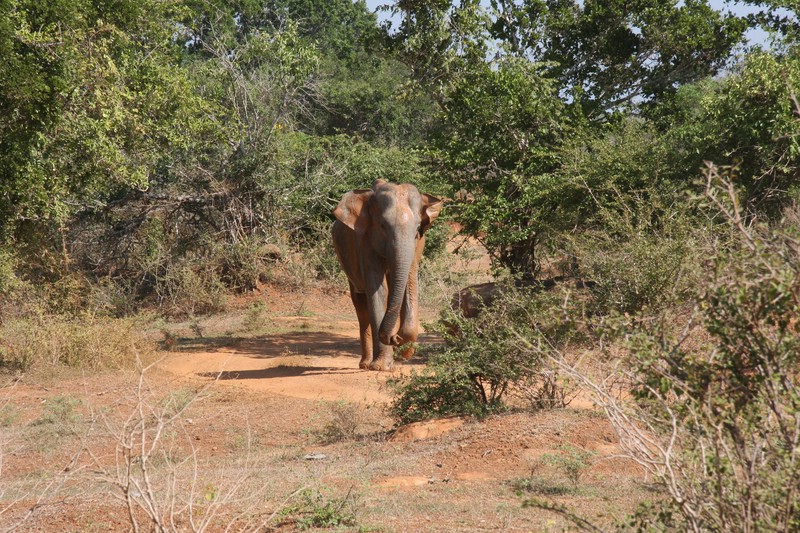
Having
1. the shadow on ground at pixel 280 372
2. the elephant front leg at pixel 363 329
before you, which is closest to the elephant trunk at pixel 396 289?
the shadow on ground at pixel 280 372

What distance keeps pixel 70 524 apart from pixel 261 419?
4.84 meters

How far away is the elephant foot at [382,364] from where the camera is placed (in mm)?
14023

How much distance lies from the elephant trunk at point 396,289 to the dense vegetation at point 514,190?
124 centimetres

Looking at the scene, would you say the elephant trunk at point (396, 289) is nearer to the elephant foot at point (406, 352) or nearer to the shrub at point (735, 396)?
the elephant foot at point (406, 352)

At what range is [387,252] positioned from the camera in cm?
1291

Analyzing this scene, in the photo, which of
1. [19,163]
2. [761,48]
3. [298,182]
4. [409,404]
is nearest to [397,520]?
[409,404]

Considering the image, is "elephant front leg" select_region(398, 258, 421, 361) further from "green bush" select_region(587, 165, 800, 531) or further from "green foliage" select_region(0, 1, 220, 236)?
"green bush" select_region(587, 165, 800, 531)

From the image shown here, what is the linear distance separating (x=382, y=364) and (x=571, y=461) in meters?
6.75

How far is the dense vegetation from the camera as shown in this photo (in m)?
4.36

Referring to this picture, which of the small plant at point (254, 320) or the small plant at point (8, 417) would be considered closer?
the small plant at point (8, 417)

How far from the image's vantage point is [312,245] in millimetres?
24297

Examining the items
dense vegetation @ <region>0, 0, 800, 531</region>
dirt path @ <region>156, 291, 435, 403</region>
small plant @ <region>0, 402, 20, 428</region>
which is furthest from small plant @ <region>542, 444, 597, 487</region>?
small plant @ <region>0, 402, 20, 428</region>

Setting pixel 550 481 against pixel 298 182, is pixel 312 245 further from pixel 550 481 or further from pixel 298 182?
pixel 550 481

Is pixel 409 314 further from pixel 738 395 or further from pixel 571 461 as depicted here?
pixel 738 395
